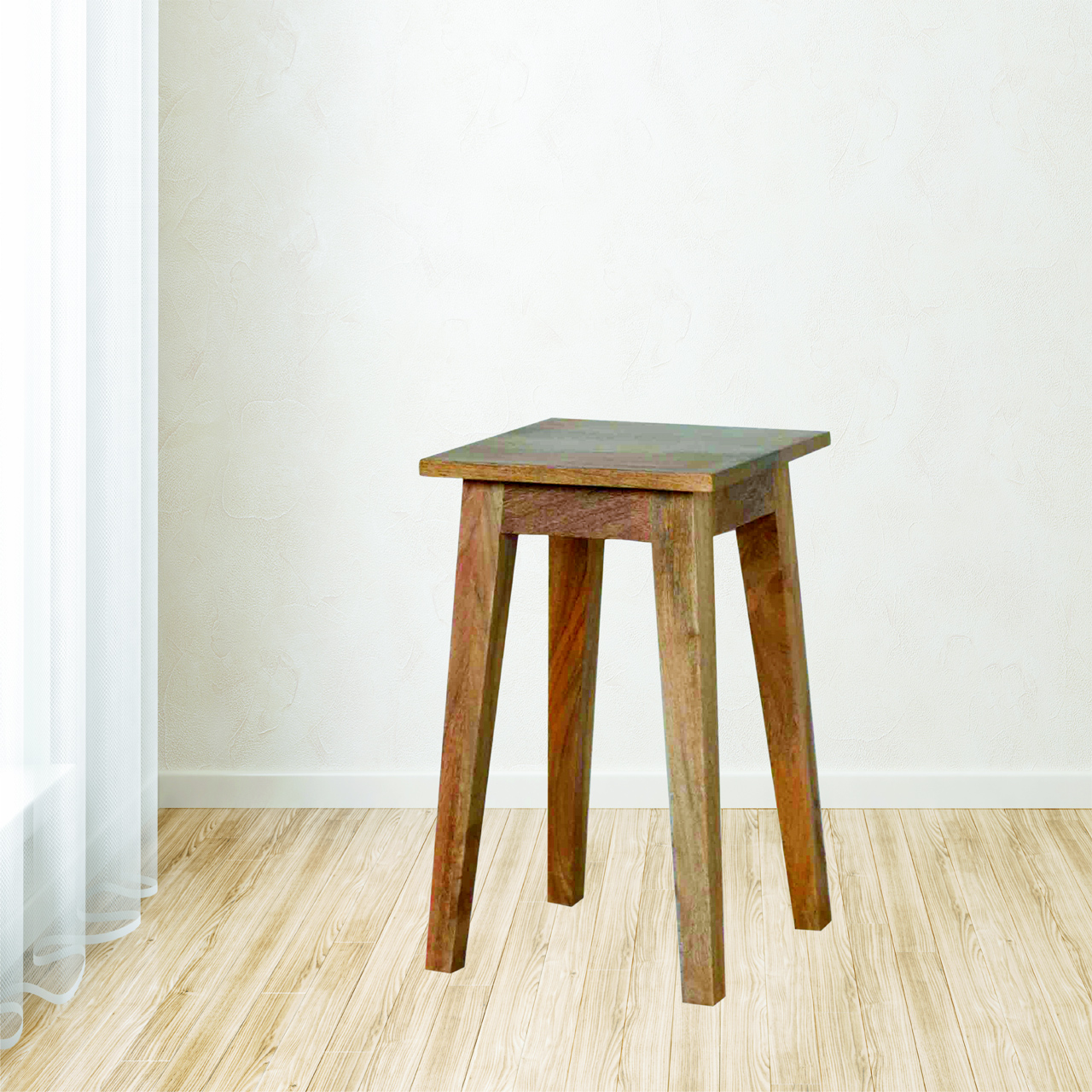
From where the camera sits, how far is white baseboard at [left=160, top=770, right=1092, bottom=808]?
213 cm

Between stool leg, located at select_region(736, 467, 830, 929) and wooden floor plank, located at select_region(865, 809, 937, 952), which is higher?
stool leg, located at select_region(736, 467, 830, 929)

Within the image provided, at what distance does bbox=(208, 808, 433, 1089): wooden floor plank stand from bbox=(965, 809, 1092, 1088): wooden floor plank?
733 mm

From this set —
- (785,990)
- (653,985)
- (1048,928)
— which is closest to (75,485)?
(653,985)

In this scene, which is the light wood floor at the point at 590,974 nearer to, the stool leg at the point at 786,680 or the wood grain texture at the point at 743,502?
the stool leg at the point at 786,680

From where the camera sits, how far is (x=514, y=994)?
1558 millimetres

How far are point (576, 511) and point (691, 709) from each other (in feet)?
0.73

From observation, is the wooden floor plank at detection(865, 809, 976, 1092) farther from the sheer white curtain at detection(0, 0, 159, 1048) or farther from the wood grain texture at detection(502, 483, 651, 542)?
the sheer white curtain at detection(0, 0, 159, 1048)

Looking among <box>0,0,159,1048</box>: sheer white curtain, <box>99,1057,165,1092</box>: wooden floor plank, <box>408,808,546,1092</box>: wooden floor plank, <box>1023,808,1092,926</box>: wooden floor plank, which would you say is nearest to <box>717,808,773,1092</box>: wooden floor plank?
<box>408,808,546,1092</box>: wooden floor plank

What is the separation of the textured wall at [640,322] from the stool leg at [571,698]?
0.39 m

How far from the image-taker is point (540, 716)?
216cm

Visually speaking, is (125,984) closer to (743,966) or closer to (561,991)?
(561,991)

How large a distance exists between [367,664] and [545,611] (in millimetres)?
271

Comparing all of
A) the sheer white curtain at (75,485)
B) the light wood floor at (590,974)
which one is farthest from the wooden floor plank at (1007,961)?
the sheer white curtain at (75,485)

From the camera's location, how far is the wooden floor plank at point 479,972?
1.41 meters
